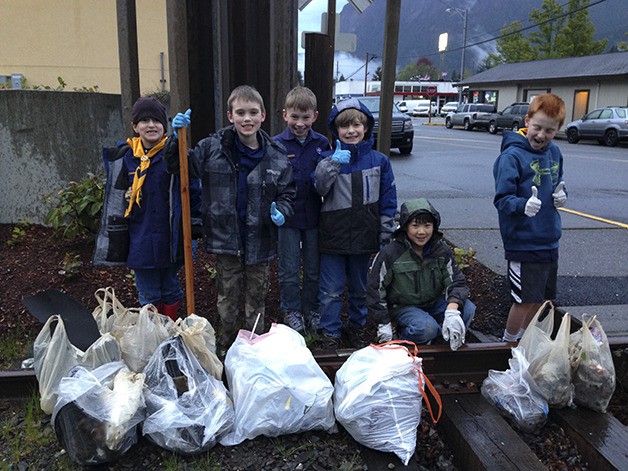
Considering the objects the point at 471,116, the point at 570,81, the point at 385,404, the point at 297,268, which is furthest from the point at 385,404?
the point at 570,81

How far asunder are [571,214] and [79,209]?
6.74 m

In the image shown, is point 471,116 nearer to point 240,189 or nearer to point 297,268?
point 297,268

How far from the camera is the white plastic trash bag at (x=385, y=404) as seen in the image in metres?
2.77

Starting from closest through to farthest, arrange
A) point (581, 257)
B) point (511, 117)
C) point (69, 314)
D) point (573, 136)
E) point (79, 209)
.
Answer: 1. point (69, 314)
2. point (79, 209)
3. point (581, 257)
4. point (573, 136)
5. point (511, 117)

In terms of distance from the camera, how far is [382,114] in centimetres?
557

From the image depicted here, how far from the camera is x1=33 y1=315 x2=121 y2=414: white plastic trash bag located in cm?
284

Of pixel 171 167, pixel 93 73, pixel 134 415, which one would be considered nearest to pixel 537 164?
pixel 171 167

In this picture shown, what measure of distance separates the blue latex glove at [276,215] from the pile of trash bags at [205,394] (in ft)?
2.58

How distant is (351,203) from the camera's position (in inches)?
149

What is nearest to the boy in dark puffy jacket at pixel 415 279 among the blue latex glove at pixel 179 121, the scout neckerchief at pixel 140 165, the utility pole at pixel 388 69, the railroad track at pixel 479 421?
the railroad track at pixel 479 421

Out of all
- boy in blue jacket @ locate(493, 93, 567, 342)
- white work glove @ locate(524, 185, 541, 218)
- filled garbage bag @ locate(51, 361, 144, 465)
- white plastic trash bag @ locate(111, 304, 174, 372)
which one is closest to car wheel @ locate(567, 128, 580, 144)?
boy in blue jacket @ locate(493, 93, 567, 342)

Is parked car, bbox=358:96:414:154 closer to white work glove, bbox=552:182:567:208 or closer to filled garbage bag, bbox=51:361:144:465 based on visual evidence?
white work glove, bbox=552:182:567:208

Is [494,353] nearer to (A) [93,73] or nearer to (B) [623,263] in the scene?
(B) [623,263]

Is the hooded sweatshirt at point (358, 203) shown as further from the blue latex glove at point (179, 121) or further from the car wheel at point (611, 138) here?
the car wheel at point (611, 138)
